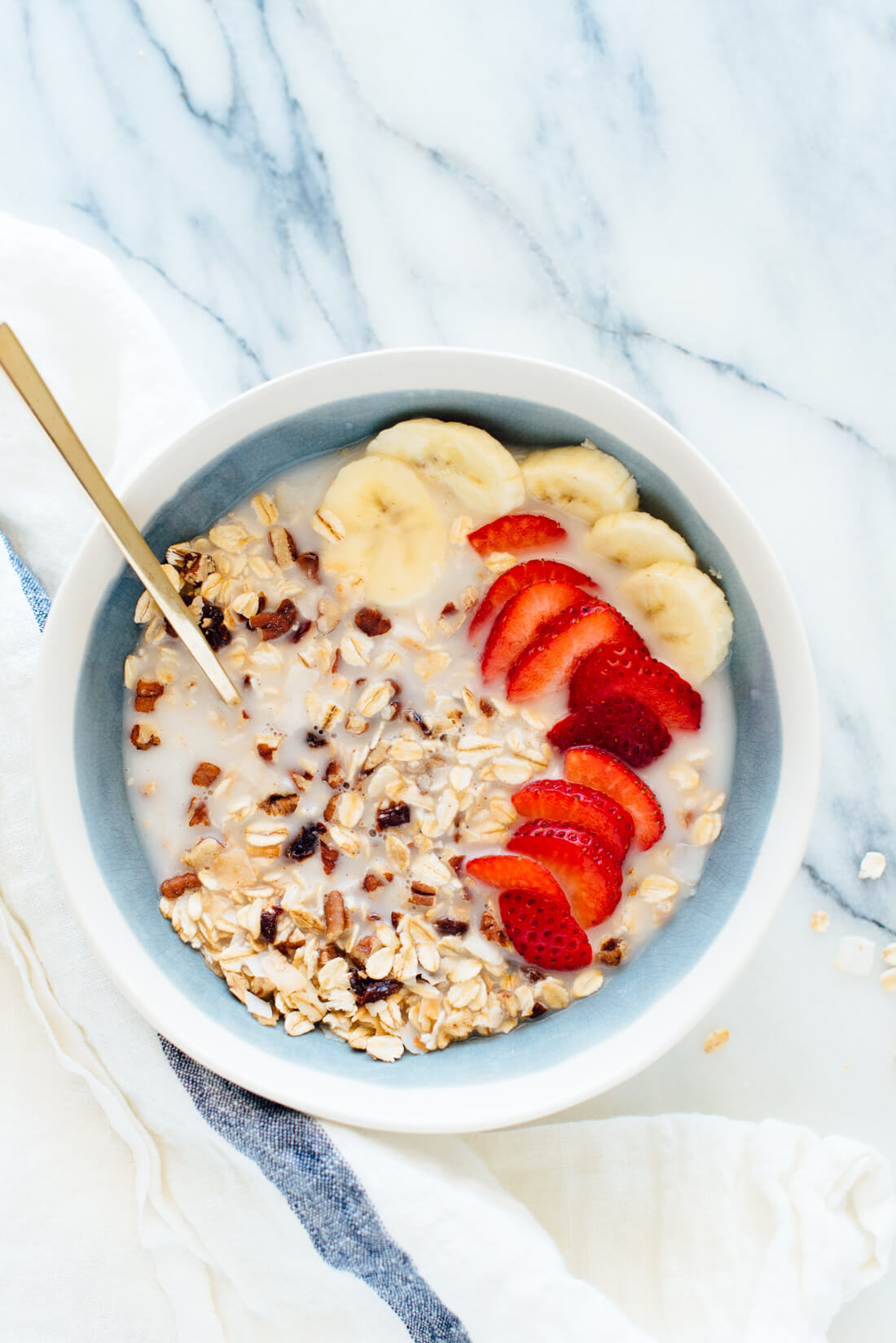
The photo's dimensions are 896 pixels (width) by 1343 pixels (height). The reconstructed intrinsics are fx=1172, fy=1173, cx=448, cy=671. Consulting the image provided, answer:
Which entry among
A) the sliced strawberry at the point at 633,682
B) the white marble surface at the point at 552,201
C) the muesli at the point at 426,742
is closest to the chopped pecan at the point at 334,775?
the muesli at the point at 426,742

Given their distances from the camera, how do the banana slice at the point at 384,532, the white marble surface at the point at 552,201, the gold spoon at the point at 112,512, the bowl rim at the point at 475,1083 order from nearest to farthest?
1. the gold spoon at the point at 112,512
2. the bowl rim at the point at 475,1083
3. the banana slice at the point at 384,532
4. the white marble surface at the point at 552,201

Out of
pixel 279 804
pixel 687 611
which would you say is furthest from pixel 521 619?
pixel 279 804

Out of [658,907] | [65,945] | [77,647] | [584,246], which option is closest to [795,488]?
[584,246]

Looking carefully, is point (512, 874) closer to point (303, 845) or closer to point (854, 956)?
point (303, 845)

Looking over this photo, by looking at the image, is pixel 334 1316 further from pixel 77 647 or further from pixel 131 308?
pixel 131 308

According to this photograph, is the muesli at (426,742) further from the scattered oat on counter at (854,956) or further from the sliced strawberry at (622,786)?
the scattered oat on counter at (854,956)
